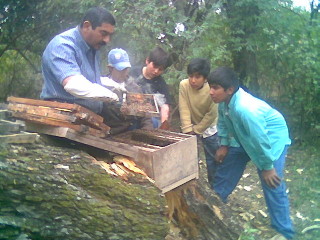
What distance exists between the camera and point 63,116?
143 inches

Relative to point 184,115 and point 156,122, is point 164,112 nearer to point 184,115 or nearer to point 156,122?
point 156,122

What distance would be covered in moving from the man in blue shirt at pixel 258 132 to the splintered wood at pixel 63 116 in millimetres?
1452

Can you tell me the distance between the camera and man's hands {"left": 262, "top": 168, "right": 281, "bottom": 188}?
4.72m

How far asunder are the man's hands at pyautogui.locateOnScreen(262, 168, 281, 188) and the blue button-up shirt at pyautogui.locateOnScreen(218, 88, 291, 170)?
0.05 m

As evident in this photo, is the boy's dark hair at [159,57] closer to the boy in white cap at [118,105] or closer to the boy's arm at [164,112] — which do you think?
the boy in white cap at [118,105]

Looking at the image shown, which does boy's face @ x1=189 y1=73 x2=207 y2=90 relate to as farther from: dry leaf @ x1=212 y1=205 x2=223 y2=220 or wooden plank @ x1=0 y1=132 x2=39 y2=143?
wooden plank @ x1=0 y1=132 x2=39 y2=143

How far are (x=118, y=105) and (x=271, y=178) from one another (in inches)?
71.8

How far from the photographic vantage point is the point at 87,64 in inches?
159

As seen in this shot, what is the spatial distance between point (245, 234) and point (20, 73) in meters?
6.54

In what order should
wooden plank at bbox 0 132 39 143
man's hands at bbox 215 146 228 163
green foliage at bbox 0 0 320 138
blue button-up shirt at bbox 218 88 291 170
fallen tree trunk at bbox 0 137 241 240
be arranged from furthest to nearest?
green foliage at bbox 0 0 320 138 < man's hands at bbox 215 146 228 163 < blue button-up shirt at bbox 218 88 291 170 < wooden plank at bbox 0 132 39 143 < fallen tree trunk at bbox 0 137 241 240

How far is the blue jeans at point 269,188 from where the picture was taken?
490cm

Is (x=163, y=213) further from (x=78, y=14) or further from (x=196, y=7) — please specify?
(x=78, y=14)

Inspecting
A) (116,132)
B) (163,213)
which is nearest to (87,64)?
(116,132)

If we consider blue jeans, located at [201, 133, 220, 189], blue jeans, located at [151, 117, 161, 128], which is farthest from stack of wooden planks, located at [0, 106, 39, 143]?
blue jeans, located at [201, 133, 220, 189]
